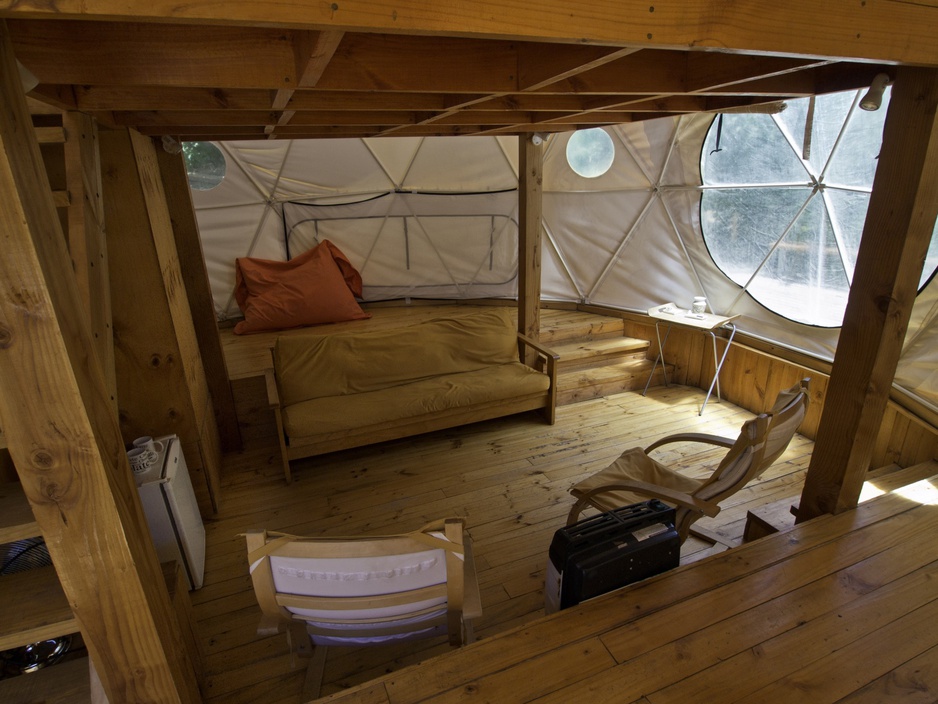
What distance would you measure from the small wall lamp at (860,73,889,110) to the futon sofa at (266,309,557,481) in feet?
8.35

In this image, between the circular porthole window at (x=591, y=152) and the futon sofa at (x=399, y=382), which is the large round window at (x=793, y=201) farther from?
the futon sofa at (x=399, y=382)

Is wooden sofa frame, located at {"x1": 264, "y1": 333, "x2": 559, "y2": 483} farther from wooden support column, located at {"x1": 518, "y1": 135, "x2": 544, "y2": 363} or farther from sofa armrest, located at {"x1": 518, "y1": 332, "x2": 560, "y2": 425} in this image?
wooden support column, located at {"x1": 518, "y1": 135, "x2": 544, "y2": 363}

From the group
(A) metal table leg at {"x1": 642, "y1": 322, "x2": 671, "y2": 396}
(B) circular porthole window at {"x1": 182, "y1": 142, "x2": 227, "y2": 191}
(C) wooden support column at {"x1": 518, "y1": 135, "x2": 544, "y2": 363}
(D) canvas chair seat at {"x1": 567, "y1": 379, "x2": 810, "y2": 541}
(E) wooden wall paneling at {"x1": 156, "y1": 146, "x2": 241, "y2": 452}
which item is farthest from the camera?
(B) circular porthole window at {"x1": 182, "y1": 142, "x2": 227, "y2": 191}

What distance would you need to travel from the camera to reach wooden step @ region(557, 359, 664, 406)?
4754 millimetres

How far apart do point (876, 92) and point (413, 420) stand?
3093 millimetres

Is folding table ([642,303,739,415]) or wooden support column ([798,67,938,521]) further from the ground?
wooden support column ([798,67,938,521])

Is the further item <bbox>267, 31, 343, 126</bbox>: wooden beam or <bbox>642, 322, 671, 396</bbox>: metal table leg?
<bbox>642, 322, 671, 396</bbox>: metal table leg

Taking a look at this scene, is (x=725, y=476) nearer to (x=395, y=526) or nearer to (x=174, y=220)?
(x=395, y=526)

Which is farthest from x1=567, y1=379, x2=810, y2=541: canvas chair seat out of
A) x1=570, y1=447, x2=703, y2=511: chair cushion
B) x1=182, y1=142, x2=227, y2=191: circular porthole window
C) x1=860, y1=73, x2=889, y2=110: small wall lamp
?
x1=182, y1=142, x2=227, y2=191: circular porthole window

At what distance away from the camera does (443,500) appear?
130 inches

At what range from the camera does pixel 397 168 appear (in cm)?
601

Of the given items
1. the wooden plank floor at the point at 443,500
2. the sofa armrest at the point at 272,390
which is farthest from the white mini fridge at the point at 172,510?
the sofa armrest at the point at 272,390

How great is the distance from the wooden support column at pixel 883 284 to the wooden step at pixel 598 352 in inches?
115

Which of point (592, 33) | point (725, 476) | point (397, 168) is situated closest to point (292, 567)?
point (592, 33)
